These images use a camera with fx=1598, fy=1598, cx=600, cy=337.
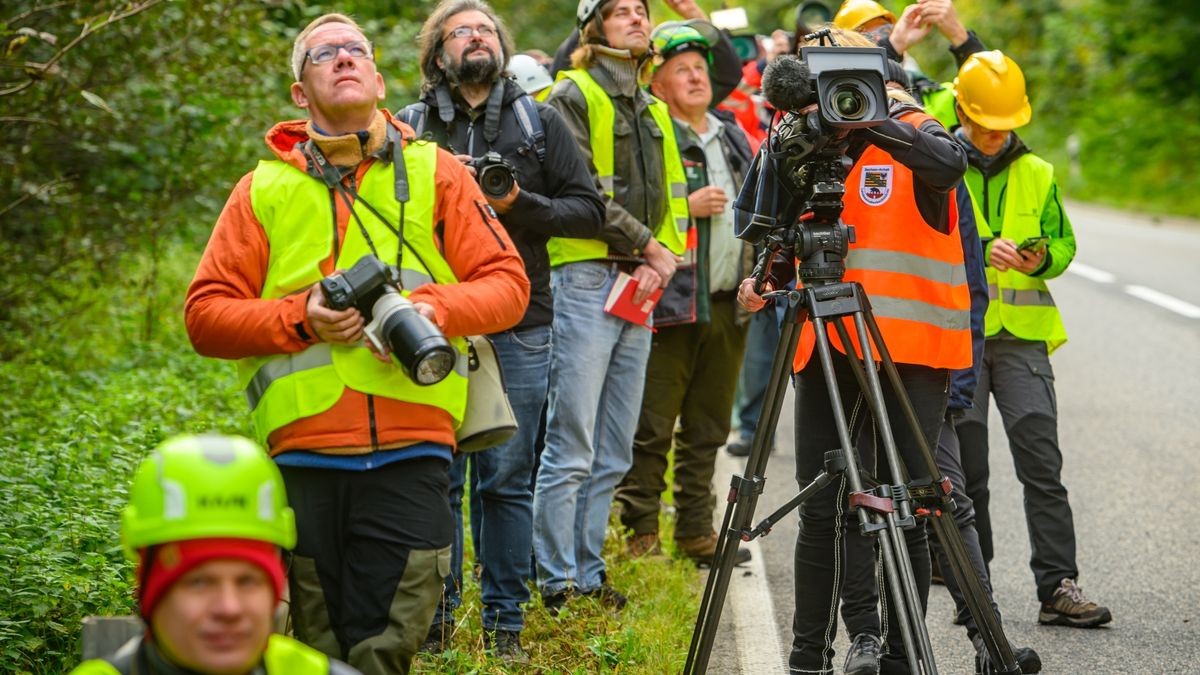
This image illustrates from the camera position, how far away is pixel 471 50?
17.9 ft

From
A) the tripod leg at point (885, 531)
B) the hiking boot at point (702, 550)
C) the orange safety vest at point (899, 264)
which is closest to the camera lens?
the tripod leg at point (885, 531)

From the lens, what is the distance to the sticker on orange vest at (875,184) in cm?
484

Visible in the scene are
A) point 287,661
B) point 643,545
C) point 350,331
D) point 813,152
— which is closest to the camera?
point 287,661

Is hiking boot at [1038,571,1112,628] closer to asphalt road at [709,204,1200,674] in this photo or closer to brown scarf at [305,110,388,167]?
asphalt road at [709,204,1200,674]

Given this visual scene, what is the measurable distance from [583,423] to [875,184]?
1.68 m

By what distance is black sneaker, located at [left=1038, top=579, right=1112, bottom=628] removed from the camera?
6082 millimetres

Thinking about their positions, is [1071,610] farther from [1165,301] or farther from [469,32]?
[1165,301]

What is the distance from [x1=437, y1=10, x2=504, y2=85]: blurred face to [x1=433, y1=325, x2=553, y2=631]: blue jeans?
90cm

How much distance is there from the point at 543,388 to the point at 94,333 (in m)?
6.20

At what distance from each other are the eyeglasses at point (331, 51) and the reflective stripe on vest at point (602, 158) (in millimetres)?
1948

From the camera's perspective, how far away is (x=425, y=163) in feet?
13.8

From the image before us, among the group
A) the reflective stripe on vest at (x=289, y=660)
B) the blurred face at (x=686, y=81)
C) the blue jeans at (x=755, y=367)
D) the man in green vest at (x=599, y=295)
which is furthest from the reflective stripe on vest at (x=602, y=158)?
the reflective stripe on vest at (x=289, y=660)

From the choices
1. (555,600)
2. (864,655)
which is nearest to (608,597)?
(555,600)

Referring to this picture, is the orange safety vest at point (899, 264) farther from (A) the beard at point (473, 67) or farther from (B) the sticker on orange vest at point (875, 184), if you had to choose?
(A) the beard at point (473, 67)
